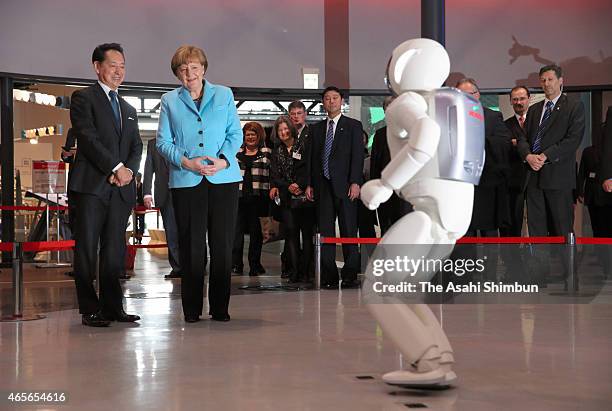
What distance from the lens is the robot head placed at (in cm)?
398

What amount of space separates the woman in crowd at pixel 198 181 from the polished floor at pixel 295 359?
333mm

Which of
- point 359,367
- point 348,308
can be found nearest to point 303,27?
point 348,308

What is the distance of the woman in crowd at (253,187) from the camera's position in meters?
10.0

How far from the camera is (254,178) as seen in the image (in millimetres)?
10055

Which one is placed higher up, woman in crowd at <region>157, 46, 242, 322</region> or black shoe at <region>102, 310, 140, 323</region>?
woman in crowd at <region>157, 46, 242, 322</region>

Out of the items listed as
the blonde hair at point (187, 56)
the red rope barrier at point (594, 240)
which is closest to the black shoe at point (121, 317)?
the blonde hair at point (187, 56)

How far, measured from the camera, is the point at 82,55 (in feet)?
36.6

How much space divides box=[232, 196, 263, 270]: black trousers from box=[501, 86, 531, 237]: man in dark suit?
2811 mm

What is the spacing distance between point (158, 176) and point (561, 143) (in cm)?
418

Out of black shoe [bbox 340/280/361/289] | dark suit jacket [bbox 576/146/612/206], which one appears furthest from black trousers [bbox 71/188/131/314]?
dark suit jacket [bbox 576/146/612/206]

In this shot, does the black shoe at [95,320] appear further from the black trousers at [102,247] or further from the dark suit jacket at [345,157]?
the dark suit jacket at [345,157]

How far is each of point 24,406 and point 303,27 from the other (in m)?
9.17

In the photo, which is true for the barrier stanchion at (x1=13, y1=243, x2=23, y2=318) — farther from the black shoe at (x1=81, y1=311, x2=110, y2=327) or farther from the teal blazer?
the teal blazer

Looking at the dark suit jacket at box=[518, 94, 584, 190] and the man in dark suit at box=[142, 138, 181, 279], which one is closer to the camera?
the dark suit jacket at box=[518, 94, 584, 190]
